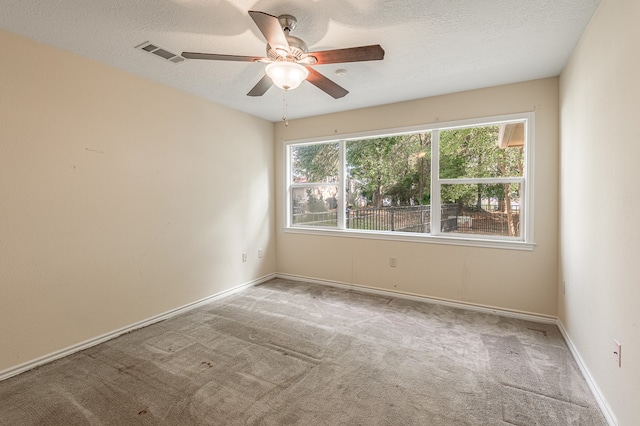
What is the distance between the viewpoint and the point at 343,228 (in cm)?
442

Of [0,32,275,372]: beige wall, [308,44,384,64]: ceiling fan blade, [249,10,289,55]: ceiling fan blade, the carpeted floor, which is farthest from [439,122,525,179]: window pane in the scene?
[0,32,275,372]: beige wall

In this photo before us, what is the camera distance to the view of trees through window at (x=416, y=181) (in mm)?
3377

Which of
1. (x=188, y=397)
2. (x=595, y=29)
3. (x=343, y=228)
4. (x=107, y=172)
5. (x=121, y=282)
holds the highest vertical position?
(x=595, y=29)

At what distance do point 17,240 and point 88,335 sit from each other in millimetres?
997

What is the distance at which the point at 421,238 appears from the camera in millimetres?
3758

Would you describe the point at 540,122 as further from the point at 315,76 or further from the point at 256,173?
the point at 256,173

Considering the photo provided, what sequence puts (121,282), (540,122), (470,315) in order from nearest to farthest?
(121,282) < (540,122) < (470,315)

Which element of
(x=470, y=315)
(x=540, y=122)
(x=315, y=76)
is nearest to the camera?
(x=315, y=76)

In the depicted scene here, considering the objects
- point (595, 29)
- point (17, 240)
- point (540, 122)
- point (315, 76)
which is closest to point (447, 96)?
point (540, 122)

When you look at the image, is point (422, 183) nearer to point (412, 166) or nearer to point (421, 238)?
point (412, 166)

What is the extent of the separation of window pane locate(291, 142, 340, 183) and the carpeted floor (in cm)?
217

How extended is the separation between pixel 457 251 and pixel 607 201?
1807 millimetres

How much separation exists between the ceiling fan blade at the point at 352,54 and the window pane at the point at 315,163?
249cm

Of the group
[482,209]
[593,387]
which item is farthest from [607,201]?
[482,209]
